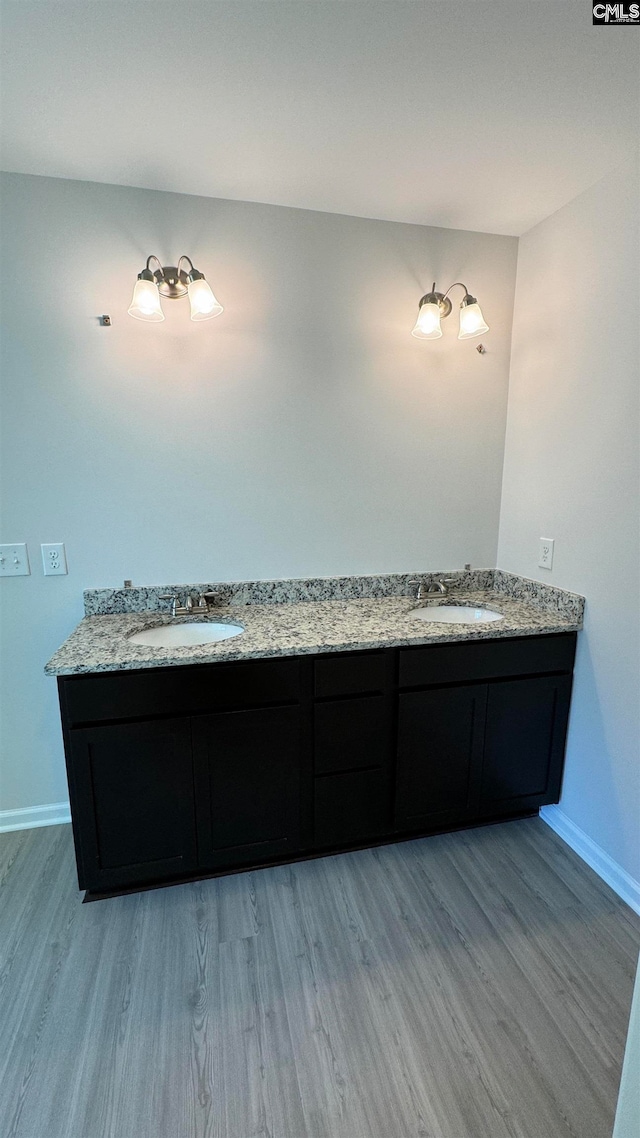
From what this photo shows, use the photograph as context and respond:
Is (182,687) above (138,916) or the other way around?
above

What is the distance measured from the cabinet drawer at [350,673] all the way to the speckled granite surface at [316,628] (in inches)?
1.8

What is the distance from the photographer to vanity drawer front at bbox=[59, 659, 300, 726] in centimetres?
145

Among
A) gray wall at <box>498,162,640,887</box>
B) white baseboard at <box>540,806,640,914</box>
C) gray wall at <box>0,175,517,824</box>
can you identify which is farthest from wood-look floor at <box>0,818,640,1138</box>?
gray wall at <box>0,175,517,824</box>

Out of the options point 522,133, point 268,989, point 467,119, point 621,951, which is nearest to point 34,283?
point 467,119

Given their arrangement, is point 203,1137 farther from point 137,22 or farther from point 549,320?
point 549,320

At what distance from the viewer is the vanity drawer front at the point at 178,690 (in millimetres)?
1453

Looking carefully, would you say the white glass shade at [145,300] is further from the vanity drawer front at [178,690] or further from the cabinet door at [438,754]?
the cabinet door at [438,754]

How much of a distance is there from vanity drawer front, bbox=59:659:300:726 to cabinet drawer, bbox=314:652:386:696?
0.08 m

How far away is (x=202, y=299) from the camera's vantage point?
166 cm

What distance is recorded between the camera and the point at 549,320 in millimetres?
1920

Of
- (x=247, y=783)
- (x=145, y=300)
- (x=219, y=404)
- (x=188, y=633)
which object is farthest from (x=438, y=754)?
(x=145, y=300)

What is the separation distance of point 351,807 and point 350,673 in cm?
50

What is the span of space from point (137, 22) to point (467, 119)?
87 centimetres

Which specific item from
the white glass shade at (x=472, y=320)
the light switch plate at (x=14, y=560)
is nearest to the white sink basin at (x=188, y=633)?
the light switch plate at (x=14, y=560)
